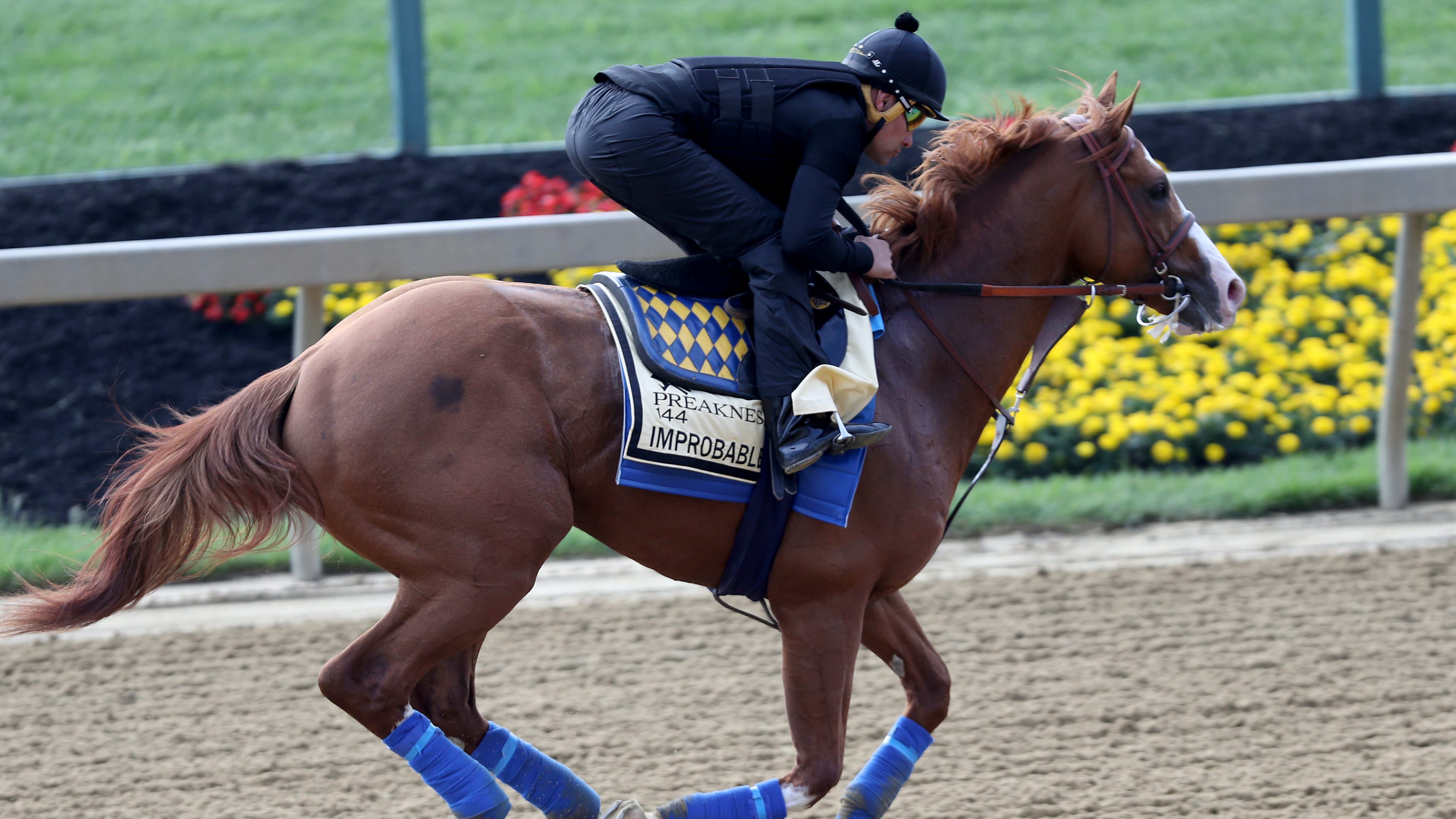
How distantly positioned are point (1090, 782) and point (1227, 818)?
14.9 inches

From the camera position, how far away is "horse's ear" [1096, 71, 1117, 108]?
11.2 ft

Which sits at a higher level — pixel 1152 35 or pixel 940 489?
pixel 1152 35

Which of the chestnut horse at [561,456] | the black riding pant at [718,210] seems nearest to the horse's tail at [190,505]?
the chestnut horse at [561,456]

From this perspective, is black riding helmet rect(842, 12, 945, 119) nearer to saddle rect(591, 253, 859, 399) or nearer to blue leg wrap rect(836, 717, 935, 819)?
saddle rect(591, 253, 859, 399)

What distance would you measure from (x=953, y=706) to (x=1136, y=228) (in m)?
1.70

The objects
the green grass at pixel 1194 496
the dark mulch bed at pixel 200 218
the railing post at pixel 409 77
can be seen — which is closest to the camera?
the green grass at pixel 1194 496

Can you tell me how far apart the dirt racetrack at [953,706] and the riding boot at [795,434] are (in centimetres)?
117

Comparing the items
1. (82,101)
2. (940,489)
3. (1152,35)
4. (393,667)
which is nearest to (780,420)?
(940,489)

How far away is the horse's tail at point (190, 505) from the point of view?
2.98 m

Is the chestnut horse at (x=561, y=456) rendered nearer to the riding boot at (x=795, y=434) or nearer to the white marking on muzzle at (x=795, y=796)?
the white marking on muzzle at (x=795, y=796)

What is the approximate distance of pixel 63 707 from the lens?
14.3ft

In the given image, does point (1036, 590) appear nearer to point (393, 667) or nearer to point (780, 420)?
point (780, 420)

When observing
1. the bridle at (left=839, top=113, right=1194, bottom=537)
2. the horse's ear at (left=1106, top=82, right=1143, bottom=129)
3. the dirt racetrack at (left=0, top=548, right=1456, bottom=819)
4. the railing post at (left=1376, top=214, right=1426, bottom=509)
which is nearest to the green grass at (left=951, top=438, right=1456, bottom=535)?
the railing post at (left=1376, top=214, right=1426, bottom=509)

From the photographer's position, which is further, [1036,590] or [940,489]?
[1036,590]
